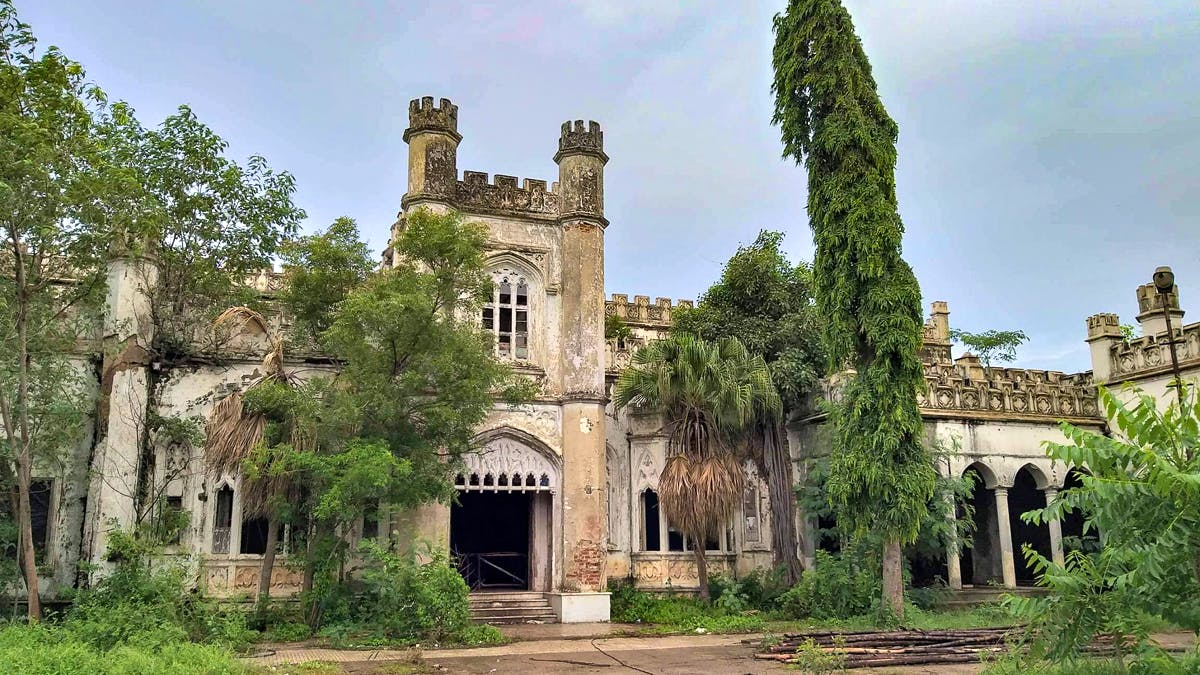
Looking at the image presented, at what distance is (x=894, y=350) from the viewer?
15375mm

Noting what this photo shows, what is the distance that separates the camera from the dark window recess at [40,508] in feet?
51.0

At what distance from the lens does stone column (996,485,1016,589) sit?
19031 millimetres

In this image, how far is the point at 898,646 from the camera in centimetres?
1267

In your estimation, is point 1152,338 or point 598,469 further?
point 1152,338

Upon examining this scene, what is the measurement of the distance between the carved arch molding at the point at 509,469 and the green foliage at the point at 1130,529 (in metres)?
10.8

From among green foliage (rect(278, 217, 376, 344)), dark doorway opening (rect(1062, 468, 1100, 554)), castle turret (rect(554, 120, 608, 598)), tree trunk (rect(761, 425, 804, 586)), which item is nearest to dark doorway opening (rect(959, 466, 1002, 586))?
dark doorway opening (rect(1062, 468, 1100, 554))

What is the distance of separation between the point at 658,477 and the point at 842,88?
349 inches

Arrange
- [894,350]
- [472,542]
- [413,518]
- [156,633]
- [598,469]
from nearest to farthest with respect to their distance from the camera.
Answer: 1. [156,633]
2. [894,350]
3. [413,518]
4. [598,469]
5. [472,542]

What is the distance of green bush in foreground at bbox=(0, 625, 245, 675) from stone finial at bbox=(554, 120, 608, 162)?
1180cm

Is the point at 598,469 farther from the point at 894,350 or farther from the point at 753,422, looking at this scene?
the point at 894,350

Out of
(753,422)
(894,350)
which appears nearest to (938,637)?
(894,350)

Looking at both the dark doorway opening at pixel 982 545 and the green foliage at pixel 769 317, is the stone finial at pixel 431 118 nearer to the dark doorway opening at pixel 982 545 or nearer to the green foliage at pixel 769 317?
the green foliage at pixel 769 317

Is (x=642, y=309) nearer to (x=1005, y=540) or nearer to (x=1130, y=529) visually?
(x=1005, y=540)

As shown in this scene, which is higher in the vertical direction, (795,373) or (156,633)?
(795,373)
